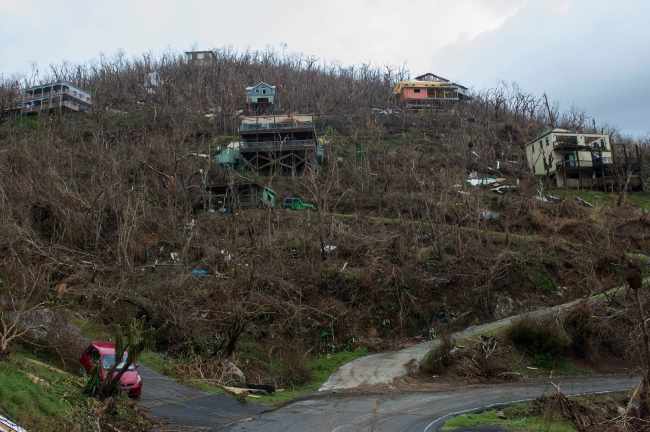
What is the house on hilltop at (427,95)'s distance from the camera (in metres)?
71.1

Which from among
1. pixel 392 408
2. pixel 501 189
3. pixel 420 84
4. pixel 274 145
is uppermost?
pixel 420 84

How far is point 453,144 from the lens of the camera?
54531mm

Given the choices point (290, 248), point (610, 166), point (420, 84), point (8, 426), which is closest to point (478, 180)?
point (610, 166)

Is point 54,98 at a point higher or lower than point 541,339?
higher

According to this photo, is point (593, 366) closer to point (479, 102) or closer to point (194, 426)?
point (194, 426)

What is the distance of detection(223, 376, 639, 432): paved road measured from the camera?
1316cm

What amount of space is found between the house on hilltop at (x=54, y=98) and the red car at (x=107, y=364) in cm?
5365

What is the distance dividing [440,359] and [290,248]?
12124 mm

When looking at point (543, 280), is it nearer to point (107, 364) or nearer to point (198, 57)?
point (107, 364)

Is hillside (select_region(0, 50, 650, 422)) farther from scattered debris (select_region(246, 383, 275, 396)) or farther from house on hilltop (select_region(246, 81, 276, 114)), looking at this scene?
house on hilltop (select_region(246, 81, 276, 114))

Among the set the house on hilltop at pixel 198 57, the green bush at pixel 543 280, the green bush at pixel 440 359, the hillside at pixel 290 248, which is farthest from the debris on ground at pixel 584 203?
the house on hilltop at pixel 198 57

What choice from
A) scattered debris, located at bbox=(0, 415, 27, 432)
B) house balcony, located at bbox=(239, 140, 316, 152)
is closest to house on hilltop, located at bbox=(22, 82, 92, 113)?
house balcony, located at bbox=(239, 140, 316, 152)

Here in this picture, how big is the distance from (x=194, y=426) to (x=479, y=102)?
70016mm

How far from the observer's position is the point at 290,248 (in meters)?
30.0
